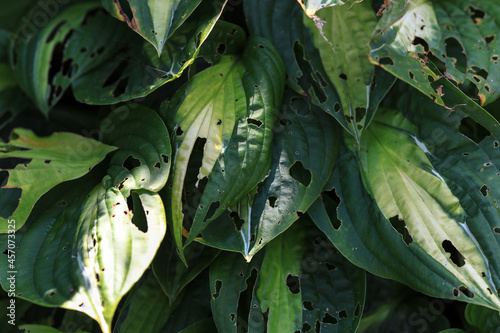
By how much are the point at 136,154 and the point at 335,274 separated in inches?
22.3

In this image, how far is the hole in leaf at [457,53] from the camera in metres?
1.07

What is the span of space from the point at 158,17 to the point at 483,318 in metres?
1.03

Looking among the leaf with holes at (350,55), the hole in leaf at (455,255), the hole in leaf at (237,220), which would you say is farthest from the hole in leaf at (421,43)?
the hole in leaf at (237,220)

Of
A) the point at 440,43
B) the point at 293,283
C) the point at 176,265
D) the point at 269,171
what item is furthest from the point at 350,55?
the point at 176,265

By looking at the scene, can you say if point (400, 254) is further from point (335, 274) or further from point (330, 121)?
point (330, 121)

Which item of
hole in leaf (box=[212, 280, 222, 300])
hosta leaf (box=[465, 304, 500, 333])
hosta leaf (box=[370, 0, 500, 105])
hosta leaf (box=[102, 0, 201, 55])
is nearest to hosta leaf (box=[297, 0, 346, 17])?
hosta leaf (box=[370, 0, 500, 105])

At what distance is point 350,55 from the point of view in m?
1.04

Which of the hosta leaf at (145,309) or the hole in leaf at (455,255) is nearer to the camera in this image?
the hole in leaf at (455,255)

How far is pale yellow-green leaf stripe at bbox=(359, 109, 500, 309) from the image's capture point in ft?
3.00

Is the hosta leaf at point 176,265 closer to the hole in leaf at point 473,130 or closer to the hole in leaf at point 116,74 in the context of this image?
the hole in leaf at point 116,74

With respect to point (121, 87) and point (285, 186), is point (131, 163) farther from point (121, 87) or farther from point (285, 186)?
point (285, 186)

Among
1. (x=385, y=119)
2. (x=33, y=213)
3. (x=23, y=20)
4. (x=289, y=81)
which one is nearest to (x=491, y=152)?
(x=385, y=119)

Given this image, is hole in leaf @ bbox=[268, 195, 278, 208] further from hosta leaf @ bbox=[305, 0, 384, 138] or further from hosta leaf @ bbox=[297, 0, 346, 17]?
hosta leaf @ bbox=[297, 0, 346, 17]

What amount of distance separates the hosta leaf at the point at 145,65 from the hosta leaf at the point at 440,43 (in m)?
0.39
